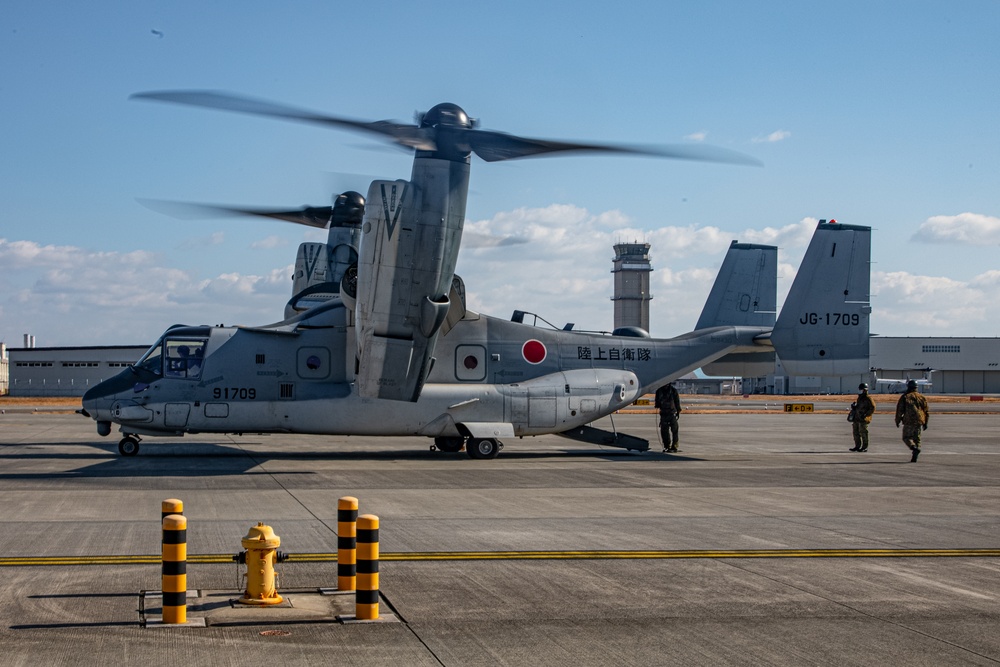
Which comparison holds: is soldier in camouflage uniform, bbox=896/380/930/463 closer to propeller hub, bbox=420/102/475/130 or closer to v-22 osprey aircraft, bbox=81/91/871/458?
v-22 osprey aircraft, bbox=81/91/871/458

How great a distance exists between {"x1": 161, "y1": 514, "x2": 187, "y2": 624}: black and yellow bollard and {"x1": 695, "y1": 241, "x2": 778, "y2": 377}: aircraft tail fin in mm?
20569

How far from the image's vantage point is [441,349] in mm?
24344

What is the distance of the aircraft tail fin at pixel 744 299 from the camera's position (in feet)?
88.5

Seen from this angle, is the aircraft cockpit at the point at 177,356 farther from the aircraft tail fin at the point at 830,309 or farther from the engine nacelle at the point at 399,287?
the aircraft tail fin at the point at 830,309

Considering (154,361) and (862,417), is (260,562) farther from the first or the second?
(862,417)

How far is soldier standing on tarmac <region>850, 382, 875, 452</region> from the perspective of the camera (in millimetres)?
27297

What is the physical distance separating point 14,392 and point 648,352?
76.0m

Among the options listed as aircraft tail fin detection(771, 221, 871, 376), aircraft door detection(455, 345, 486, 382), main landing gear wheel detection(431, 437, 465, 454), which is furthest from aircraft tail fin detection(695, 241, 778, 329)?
main landing gear wheel detection(431, 437, 465, 454)

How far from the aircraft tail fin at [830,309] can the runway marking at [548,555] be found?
13992 mm

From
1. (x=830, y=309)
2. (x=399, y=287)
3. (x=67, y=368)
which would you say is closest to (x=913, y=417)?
(x=830, y=309)

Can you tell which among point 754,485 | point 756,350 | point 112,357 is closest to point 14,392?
point 112,357

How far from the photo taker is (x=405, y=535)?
40.2 ft

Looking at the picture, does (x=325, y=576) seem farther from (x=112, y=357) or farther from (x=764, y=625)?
(x=112, y=357)

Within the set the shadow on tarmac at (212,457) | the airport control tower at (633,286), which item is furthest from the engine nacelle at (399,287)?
the airport control tower at (633,286)
